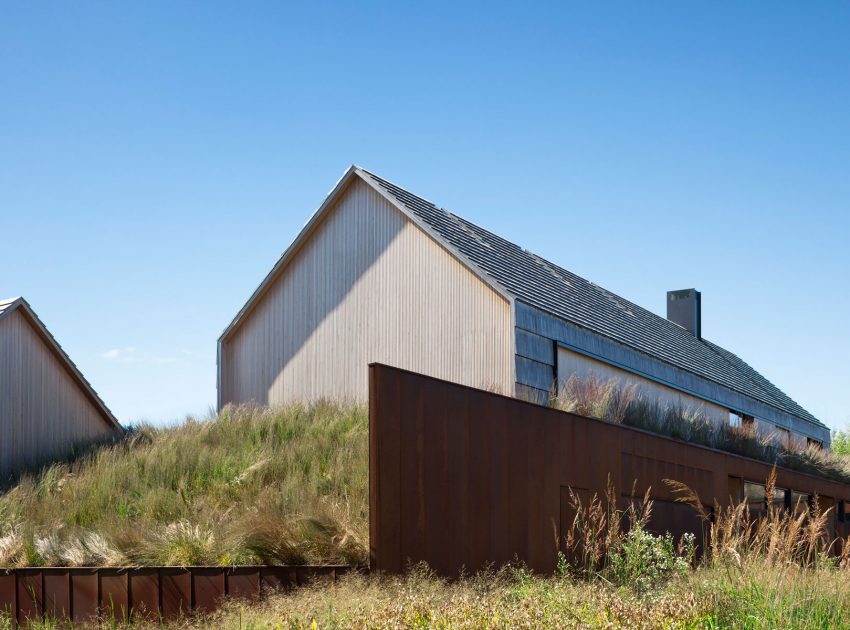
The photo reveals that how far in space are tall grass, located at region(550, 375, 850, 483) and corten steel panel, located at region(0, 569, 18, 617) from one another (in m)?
7.58

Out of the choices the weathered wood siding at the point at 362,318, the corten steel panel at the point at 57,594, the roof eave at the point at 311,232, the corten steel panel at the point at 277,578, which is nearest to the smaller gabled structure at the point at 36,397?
the weathered wood siding at the point at 362,318

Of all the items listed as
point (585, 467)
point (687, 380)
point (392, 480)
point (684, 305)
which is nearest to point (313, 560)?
point (392, 480)

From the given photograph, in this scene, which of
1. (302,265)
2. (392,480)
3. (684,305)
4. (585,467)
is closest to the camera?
(392,480)

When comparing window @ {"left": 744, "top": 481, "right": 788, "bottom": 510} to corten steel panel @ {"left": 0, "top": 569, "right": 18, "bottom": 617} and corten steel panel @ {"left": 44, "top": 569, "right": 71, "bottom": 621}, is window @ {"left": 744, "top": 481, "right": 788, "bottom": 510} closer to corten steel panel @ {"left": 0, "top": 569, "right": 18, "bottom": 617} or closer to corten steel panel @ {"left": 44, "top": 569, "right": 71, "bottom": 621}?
corten steel panel @ {"left": 44, "top": 569, "right": 71, "bottom": 621}

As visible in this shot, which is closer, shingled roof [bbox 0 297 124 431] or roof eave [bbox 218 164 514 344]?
shingled roof [bbox 0 297 124 431]

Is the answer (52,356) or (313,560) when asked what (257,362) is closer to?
(52,356)

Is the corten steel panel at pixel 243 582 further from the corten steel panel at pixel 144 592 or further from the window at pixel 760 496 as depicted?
the window at pixel 760 496

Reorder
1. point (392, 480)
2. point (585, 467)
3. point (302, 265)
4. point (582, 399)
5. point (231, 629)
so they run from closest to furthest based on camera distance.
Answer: point (231, 629) < point (392, 480) < point (585, 467) < point (582, 399) < point (302, 265)

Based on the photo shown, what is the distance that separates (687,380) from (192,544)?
17298mm

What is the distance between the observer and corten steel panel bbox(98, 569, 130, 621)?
9555 mm

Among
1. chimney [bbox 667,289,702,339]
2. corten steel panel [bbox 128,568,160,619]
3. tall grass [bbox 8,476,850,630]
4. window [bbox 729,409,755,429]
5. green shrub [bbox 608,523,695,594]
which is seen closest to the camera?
tall grass [bbox 8,476,850,630]

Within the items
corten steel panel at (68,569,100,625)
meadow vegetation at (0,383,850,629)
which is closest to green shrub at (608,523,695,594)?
meadow vegetation at (0,383,850,629)

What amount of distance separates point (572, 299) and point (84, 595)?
14198 mm

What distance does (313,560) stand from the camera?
30.9 feet
